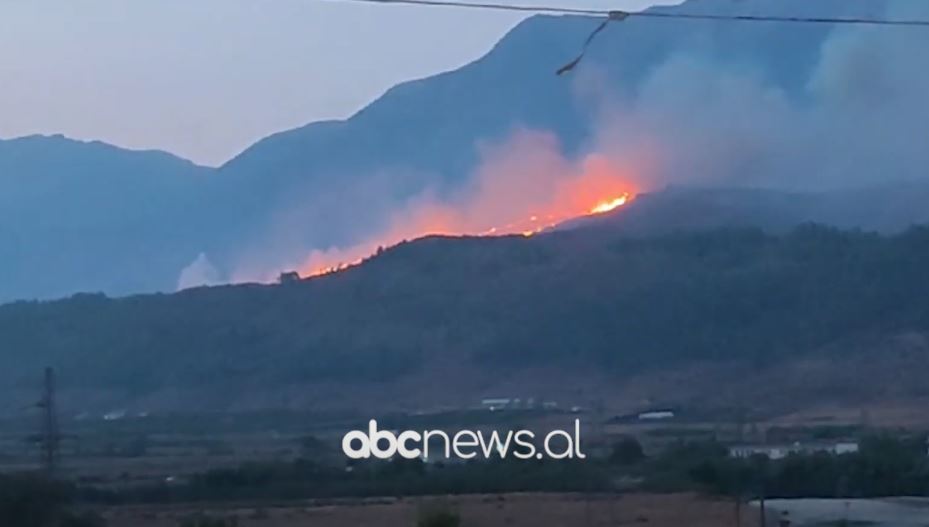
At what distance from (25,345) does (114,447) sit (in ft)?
→ 74.0

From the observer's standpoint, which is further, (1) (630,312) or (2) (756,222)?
(2) (756,222)

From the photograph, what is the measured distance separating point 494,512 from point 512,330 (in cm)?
4274

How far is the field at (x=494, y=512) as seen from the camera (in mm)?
43438

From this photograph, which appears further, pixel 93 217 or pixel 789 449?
pixel 93 217

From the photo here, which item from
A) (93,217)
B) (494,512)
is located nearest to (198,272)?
(93,217)

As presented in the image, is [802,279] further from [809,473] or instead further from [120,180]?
[120,180]

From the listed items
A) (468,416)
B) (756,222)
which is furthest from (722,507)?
(756,222)

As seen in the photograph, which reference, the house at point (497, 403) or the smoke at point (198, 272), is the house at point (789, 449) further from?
the smoke at point (198, 272)

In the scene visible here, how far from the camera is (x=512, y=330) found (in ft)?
293

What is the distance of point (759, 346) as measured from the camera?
86.2 meters

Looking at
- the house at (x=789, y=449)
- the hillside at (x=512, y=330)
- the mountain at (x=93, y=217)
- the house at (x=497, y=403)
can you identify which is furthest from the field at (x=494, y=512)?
the mountain at (x=93, y=217)

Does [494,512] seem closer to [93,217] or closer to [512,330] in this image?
[512,330]

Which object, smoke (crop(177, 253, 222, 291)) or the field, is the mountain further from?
the field

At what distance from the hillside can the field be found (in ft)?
102
